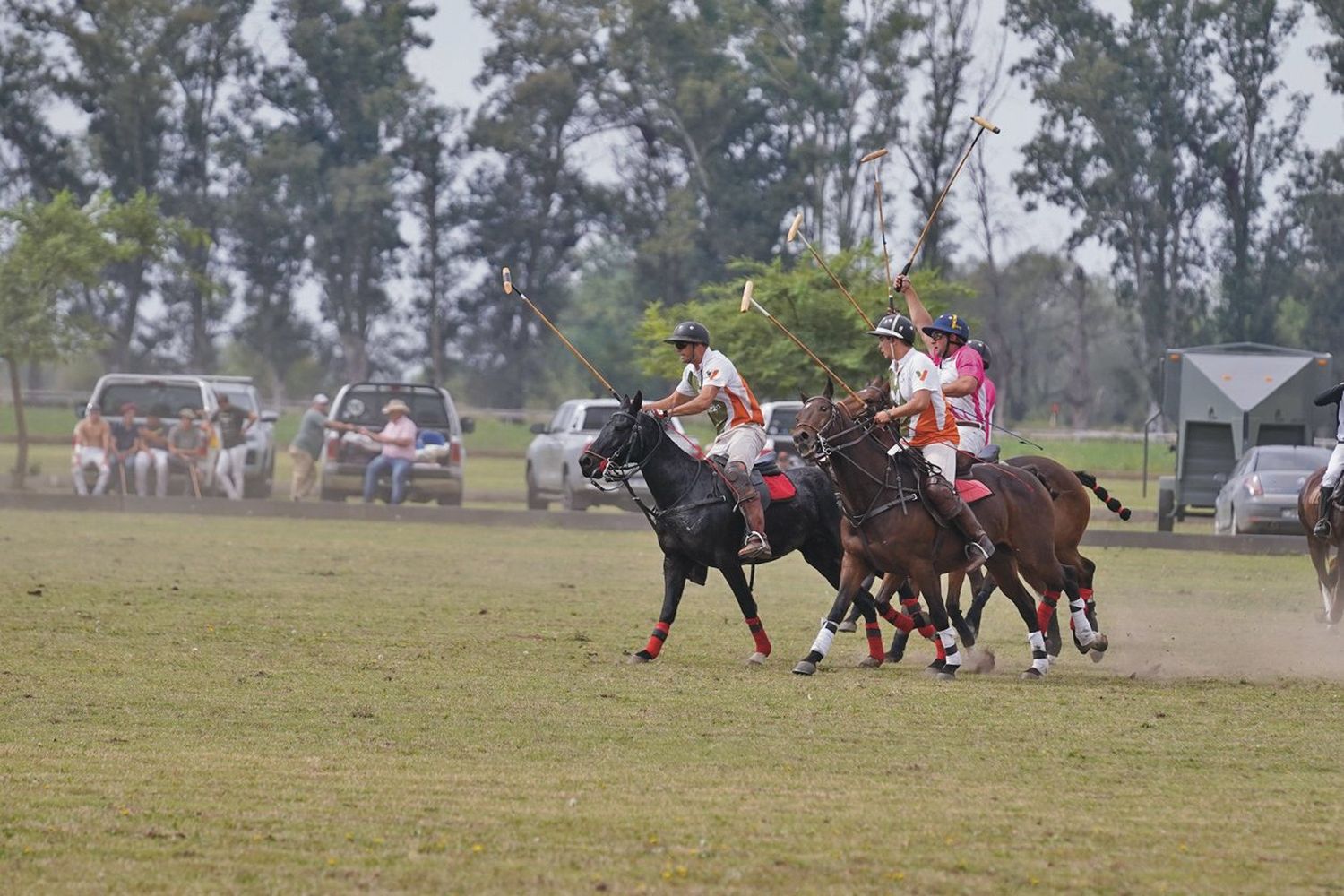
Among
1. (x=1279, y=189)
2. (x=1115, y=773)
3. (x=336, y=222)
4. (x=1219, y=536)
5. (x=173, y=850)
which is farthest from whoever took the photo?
(x=336, y=222)

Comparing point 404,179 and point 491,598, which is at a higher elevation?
point 404,179

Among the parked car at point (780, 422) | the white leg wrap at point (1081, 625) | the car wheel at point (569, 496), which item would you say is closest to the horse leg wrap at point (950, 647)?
the white leg wrap at point (1081, 625)

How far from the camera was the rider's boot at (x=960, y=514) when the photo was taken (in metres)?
12.8

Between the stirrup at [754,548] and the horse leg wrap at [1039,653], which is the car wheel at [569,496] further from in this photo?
the horse leg wrap at [1039,653]

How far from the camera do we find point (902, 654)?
14.1 m

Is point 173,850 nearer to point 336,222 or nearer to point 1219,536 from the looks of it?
point 1219,536

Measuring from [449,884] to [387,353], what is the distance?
2932 inches

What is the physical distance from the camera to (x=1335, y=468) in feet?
54.0

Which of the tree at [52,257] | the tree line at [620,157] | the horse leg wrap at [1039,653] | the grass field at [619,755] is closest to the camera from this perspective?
the grass field at [619,755]

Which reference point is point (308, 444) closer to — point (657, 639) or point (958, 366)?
point (657, 639)

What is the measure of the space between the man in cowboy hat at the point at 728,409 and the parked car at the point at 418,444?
19021mm

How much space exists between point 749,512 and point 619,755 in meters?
4.36

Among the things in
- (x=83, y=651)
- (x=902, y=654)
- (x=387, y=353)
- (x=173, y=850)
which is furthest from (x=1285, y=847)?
(x=387, y=353)

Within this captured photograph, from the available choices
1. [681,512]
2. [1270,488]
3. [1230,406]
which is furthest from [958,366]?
[1230,406]
